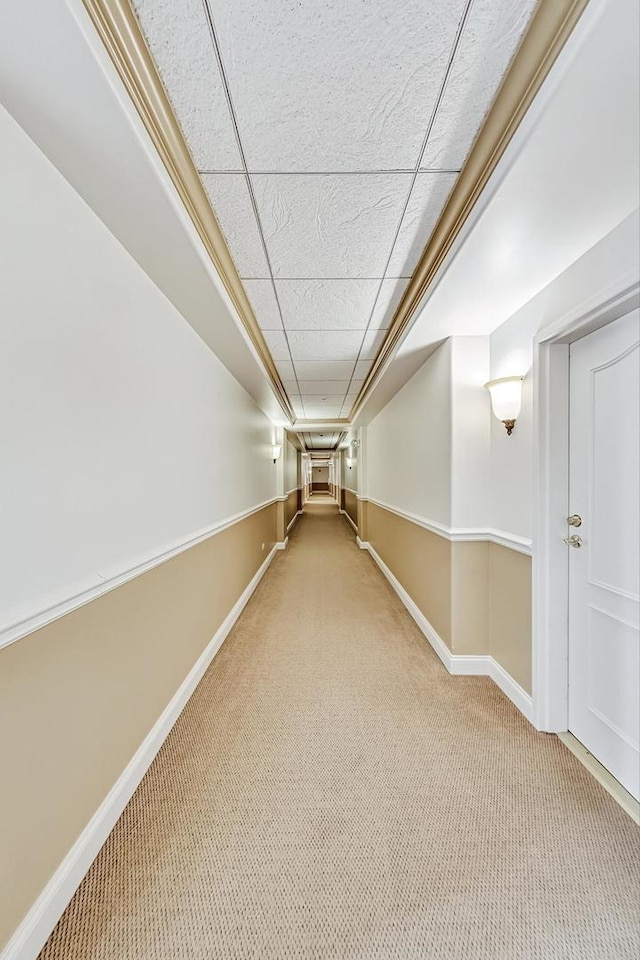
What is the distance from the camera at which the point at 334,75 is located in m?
1.08

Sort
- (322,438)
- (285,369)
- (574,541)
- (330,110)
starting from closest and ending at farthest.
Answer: (330,110) → (574,541) → (285,369) → (322,438)

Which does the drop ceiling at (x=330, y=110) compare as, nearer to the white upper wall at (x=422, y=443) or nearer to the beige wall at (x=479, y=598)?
the white upper wall at (x=422, y=443)

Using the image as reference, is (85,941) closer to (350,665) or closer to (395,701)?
(395,701)

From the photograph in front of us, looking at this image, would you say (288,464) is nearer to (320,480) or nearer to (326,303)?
(326,303)

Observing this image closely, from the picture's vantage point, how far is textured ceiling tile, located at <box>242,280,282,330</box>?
2.25 metres

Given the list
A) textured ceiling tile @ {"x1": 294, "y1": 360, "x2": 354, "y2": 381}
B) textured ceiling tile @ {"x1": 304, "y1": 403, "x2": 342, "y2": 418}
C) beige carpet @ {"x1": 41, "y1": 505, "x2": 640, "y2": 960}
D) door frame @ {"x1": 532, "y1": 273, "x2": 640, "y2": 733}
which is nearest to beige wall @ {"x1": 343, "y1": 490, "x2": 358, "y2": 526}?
textured ceiling tile @ {"x1": 304, "y1": 403, "x2": 342, "y2": 418}

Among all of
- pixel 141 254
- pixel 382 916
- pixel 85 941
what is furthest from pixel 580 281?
pixel 85 941

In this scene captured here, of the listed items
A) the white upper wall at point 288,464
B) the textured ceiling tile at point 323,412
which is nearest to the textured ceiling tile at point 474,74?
the textured ceiling tile at point 323,412

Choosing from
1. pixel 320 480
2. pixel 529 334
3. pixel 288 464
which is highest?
pixel 529 334

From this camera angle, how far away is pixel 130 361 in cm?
163

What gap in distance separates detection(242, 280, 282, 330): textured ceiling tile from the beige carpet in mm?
2324

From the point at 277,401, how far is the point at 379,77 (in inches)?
148

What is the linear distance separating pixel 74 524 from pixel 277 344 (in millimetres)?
2351

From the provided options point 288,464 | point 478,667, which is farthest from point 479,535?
point 288,464
